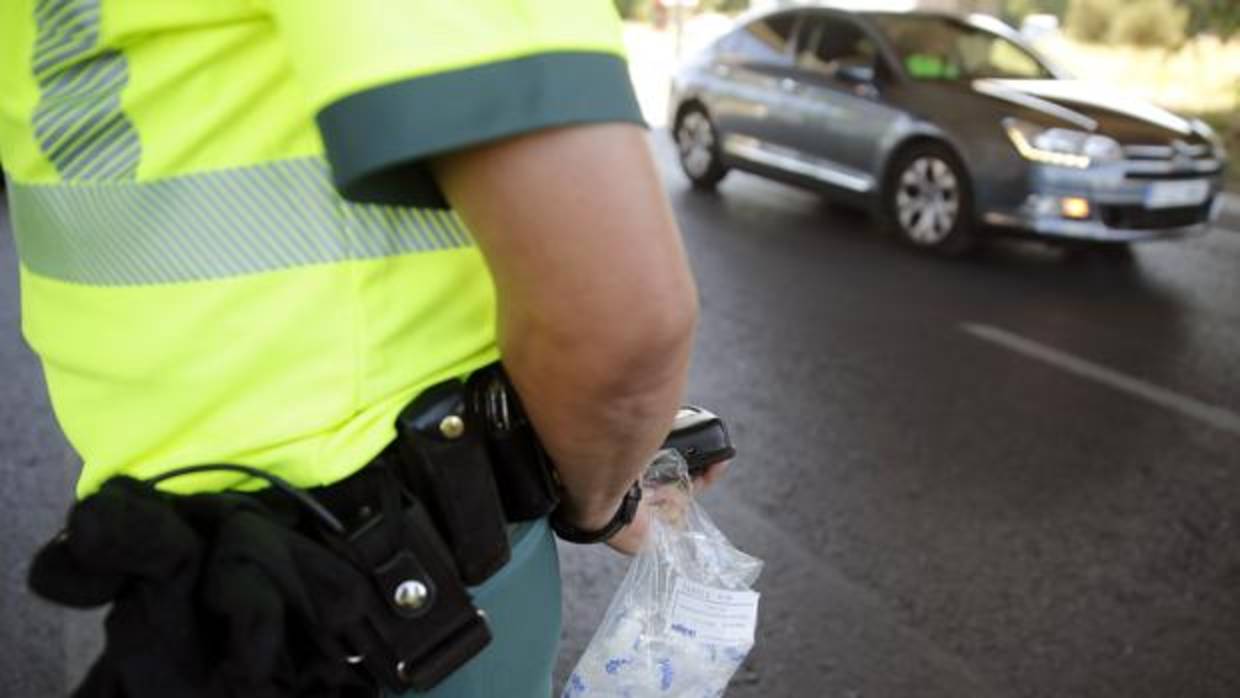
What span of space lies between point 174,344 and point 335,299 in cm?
13

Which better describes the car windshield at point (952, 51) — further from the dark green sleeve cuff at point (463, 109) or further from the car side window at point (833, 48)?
the dark green sleeve cuff at point (463, 109)

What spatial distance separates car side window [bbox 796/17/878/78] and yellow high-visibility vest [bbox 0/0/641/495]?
23.3 feet

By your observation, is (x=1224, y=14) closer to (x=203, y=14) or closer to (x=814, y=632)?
(x=814, y=632)

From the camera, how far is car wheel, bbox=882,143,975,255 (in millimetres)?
6992

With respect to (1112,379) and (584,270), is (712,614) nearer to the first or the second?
(584,270)

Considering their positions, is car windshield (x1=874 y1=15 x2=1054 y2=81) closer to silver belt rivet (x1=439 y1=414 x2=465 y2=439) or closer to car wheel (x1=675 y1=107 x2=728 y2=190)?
car wheel (x1=675 y1=107 x2=728 y2=190)

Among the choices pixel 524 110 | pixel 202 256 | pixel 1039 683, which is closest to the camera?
pixel 524 110

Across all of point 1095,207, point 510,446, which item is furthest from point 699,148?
point 510,446

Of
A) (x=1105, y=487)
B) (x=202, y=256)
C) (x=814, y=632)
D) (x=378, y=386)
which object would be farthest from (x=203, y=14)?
(x=1105, y=487)

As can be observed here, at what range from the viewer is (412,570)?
35.5 inches

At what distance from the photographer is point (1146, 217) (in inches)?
263

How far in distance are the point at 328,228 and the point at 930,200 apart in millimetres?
6708

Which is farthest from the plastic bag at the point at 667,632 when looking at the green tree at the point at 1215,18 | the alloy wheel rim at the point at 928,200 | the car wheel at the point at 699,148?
the green tree at the point at 1215,18

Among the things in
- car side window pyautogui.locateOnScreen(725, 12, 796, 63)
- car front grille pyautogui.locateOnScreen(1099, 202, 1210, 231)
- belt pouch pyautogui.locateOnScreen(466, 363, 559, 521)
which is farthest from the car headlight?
belt pouch pyautogui.locateOnScreen(466, 363, 559, 521)
